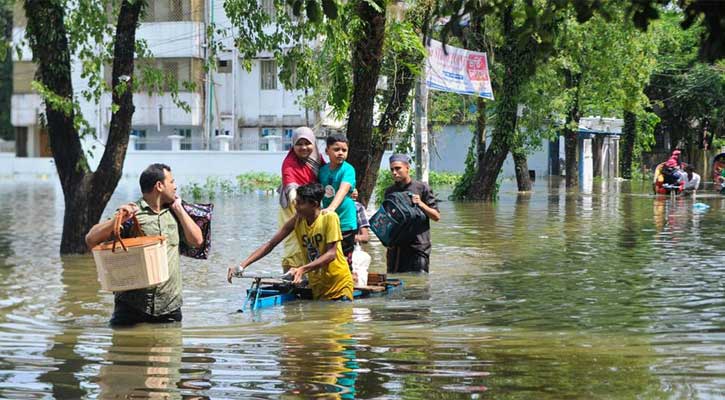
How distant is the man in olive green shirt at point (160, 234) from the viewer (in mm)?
8680

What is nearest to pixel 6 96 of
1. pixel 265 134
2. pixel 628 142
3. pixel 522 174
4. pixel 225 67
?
pixel 225 67

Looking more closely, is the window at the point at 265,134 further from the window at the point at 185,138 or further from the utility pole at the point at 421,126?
the utility pole at the point at 421,126

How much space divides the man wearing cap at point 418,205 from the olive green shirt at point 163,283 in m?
4.38

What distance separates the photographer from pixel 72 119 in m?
16.9

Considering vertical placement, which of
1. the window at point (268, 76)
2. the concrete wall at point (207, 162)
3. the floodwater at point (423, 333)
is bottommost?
the floodwater at point (423, 333)

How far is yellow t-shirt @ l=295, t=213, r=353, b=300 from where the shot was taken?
10430mm

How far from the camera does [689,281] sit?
13.1 metres

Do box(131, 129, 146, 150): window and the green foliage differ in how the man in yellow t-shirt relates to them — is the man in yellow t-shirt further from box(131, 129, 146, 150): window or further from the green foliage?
box(131, 129, 146, 150): window

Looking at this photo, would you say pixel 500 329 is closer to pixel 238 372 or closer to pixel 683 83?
pixel 238 372

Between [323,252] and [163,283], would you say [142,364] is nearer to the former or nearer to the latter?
[163,283]

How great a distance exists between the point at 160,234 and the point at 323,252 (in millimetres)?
2081

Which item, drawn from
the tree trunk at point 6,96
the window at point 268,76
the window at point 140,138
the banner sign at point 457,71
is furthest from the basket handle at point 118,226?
the tree trunk at point 6,96

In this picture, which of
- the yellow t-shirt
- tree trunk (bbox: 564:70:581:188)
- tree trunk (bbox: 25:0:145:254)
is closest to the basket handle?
the yellow t-shirt

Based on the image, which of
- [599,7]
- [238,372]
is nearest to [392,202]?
[238,372]
